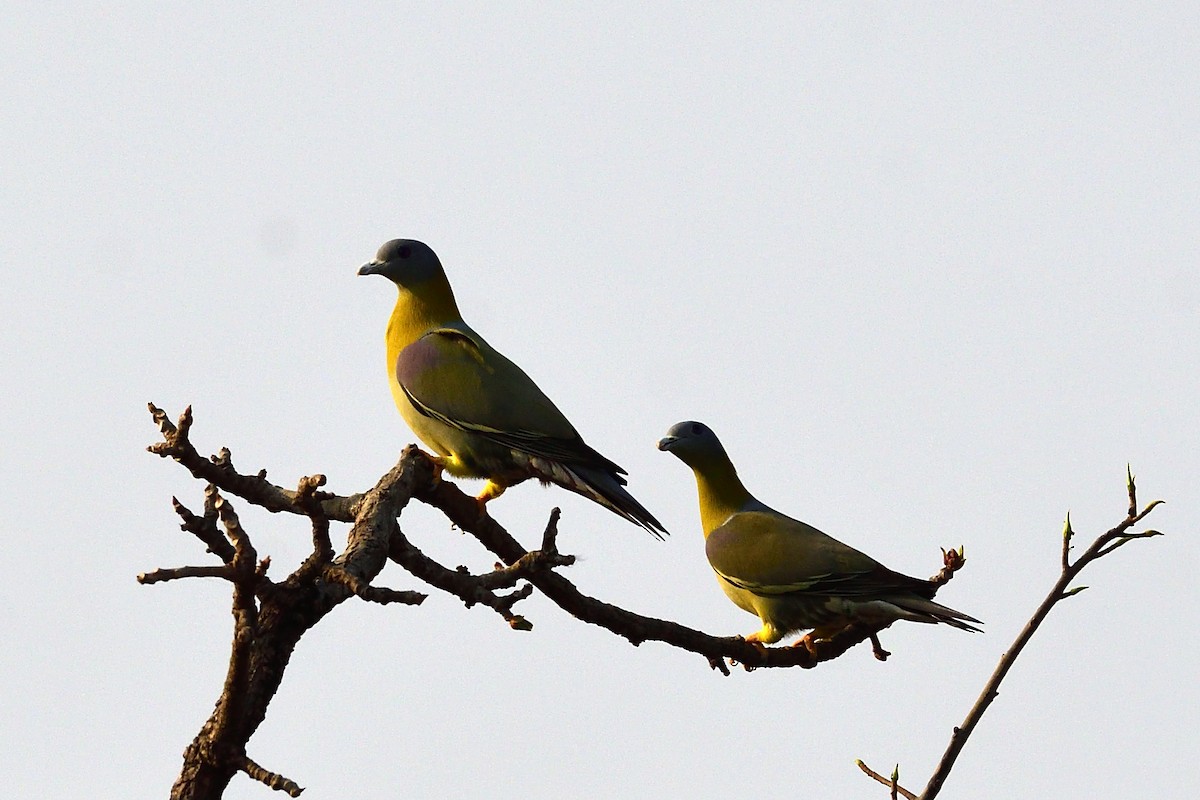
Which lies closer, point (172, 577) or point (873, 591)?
point (172, 577)

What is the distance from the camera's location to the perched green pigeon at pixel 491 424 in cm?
691

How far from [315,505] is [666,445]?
4.94 metres

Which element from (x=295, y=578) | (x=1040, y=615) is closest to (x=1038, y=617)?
(x=1040, y=615)

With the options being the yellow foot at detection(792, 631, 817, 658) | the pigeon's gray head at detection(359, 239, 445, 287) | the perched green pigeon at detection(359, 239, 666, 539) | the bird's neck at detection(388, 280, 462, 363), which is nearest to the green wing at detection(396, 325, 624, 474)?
the perched green pigeon at detection(359, 239, 666, 539)

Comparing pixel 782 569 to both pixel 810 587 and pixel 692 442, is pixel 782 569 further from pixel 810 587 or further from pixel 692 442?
pixel 692 442

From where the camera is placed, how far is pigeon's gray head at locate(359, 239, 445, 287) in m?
7.71

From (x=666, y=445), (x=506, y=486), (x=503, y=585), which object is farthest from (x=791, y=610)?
(x=503, y=585)

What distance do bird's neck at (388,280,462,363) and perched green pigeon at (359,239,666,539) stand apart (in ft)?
0.76

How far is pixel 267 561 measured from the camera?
12.6ft

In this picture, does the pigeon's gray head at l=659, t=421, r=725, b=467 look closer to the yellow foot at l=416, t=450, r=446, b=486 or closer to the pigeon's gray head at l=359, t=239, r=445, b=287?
the pigeon's gray head at l=359, t=239, r=445, b=287

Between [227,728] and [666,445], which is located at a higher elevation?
[666,445]

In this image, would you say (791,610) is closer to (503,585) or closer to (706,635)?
(706,635)

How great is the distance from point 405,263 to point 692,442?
83.0 inches

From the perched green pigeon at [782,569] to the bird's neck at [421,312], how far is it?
1.74 m
